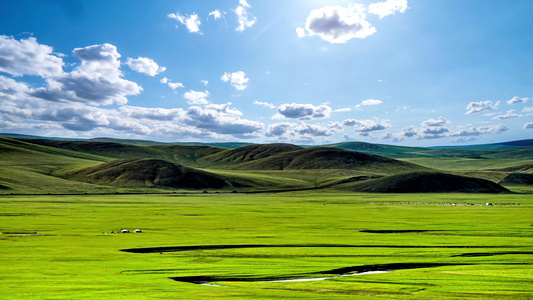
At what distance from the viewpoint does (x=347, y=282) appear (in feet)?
75.8

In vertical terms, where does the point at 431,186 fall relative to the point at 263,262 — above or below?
below

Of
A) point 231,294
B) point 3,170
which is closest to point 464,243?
point 231,294

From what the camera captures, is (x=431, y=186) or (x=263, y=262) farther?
(x=431, y=186)

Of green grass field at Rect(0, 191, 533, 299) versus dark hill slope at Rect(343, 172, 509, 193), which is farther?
dark hill slope at Rect(343, 172, 509, 193)

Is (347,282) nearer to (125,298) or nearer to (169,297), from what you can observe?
(169,297)

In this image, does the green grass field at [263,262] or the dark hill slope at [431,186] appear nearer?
the green grass field at [263,262]

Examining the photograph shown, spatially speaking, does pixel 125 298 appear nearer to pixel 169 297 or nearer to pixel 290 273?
pixel 169 297

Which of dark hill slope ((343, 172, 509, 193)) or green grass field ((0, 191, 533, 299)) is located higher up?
green grass field ((0, 191, 533, 299))

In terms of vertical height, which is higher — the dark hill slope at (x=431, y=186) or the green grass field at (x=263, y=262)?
the green grass field at (x=263, y=262)

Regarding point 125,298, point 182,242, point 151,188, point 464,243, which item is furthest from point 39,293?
point 151,188

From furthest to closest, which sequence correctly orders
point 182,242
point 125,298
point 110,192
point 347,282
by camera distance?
point 110,192 < point 182,242 < point 347,282 < point 125,298

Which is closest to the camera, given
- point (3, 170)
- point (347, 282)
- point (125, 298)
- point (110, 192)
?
point (125, 298)

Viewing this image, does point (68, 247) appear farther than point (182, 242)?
No

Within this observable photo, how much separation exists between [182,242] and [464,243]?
2395 centimetres
